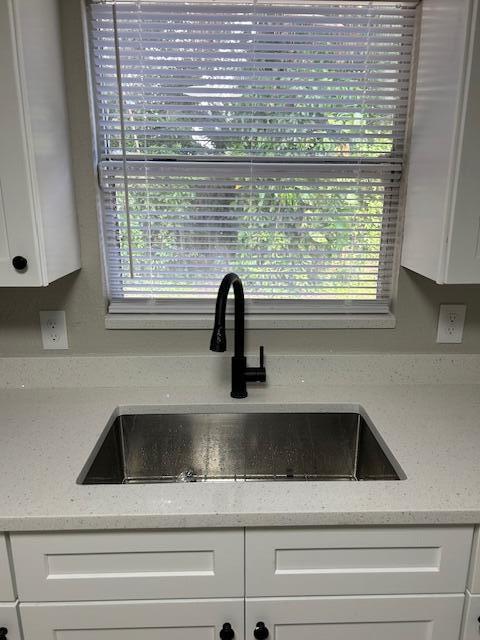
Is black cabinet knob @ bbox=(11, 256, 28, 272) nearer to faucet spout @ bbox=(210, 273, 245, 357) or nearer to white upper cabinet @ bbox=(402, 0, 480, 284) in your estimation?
faucet spout @ bbox=(210, 273, 245, 357)

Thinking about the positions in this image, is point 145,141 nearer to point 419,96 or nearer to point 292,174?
point 292,174

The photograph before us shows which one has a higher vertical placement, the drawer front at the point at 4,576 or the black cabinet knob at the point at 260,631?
the drawer front at the point at 4,576

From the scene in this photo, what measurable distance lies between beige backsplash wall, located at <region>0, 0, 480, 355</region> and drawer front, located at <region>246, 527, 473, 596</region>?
638 millimetres

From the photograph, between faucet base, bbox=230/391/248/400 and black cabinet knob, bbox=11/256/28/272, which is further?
faucet base, bbox=230/391/248/400

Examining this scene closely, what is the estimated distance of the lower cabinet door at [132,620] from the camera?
3.18 feet

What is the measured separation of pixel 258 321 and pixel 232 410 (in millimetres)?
286

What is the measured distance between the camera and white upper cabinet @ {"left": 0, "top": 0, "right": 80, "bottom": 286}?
38.3 inches

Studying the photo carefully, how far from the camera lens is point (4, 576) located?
94 centimetres

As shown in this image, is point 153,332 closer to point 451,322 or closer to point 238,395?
point 238,395

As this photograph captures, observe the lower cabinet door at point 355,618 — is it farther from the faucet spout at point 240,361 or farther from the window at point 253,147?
the window at point 253,147

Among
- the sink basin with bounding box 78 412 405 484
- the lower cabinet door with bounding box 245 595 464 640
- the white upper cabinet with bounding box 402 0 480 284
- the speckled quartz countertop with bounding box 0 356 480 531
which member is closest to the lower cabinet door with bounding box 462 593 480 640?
the lower cabinet door with bounding box 245 595 464 640

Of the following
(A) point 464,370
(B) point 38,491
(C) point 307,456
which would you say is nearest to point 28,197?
(B) point 38,491

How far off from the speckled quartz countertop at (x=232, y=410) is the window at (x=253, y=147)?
22cm

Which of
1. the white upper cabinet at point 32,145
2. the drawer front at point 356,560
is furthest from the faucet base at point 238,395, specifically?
the white upper cabinet at point 32,145
